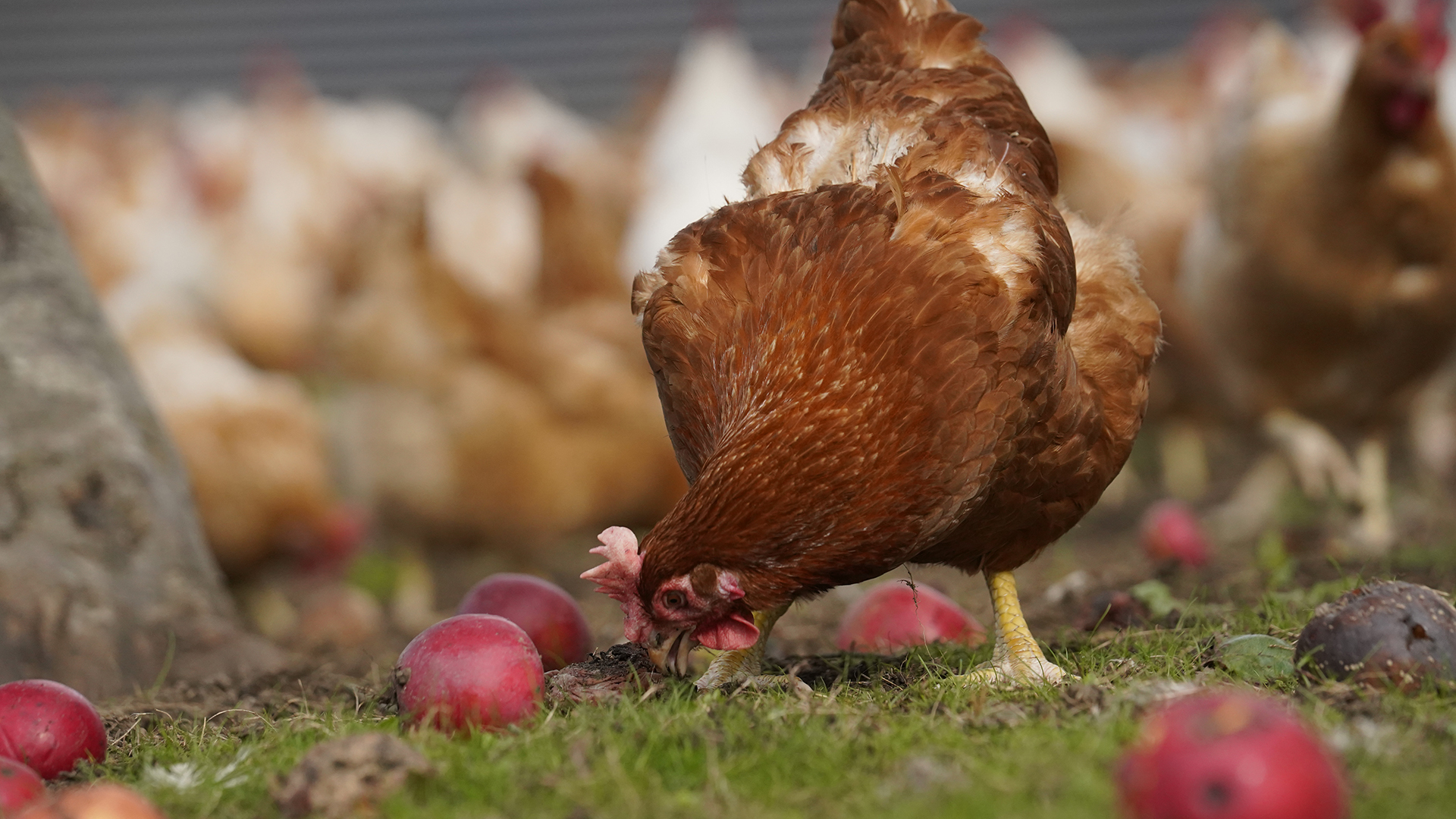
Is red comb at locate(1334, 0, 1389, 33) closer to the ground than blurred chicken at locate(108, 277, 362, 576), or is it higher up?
higher up

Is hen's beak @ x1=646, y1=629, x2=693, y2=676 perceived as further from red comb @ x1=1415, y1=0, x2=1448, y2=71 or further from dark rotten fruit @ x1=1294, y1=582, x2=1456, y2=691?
red comb @ x1=1415, y1=0, x2=1448, y2=71

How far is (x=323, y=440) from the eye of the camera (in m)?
7.00

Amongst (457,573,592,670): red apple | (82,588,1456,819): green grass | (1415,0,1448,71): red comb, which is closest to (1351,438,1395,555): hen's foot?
(1415,0,1448,71): red comb

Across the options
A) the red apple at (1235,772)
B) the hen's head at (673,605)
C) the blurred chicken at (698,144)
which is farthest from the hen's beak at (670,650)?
the blurred chicken at (698,144)

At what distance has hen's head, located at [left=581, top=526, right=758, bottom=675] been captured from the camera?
2611 mm

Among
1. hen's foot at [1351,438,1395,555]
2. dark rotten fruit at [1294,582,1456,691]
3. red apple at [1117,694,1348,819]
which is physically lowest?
hen's foot at [1351,438,1395,555]

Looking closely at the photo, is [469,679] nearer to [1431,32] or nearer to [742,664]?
[742,664]

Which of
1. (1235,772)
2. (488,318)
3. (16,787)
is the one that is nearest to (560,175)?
(488,318)

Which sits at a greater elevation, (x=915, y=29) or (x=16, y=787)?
(x=915, y=29)

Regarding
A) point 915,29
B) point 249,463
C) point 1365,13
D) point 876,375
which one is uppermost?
point 1365,13

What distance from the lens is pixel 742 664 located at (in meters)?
3.21

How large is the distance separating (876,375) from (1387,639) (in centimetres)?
117

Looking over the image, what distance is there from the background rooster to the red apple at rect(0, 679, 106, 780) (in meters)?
1.16

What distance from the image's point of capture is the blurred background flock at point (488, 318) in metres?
6.32
